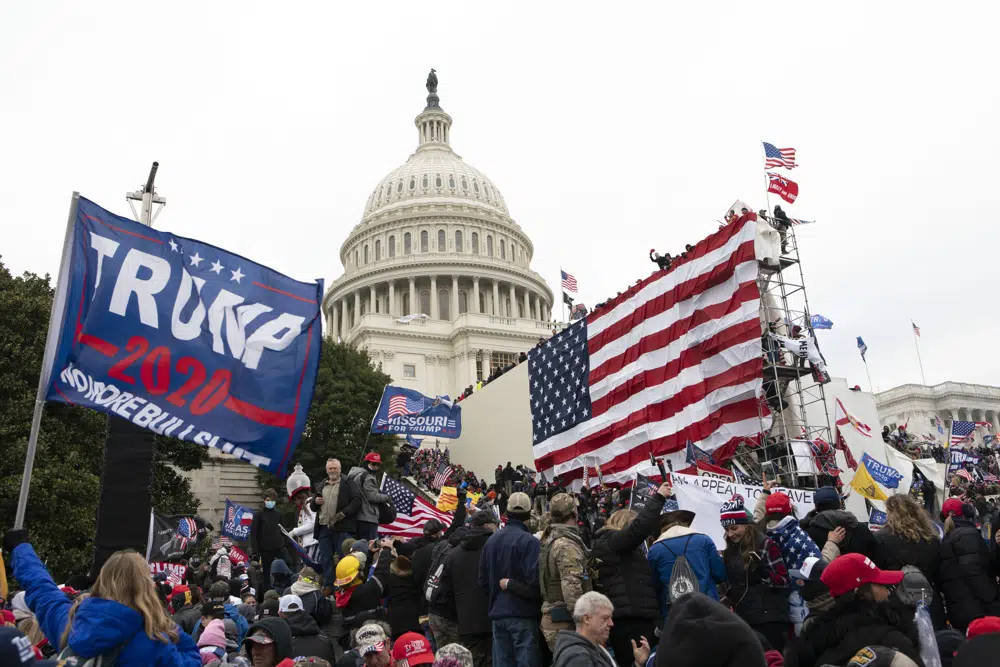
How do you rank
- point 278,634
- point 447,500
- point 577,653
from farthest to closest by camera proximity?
point 447,500 < point 278,634 < point 577,653

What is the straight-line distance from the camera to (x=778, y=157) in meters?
22.3

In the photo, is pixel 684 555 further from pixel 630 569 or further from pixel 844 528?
pixel 844 528

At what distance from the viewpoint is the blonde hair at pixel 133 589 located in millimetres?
3855

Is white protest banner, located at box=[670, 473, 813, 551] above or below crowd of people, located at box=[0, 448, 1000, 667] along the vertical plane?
above

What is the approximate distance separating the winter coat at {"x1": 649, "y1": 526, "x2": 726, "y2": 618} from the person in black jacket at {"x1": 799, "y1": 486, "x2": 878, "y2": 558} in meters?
0.97

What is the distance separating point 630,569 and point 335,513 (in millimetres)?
5107

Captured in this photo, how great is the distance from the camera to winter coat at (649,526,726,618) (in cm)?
620

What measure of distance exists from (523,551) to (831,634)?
2.94m

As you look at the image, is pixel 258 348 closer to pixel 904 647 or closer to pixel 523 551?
pixel 523 551

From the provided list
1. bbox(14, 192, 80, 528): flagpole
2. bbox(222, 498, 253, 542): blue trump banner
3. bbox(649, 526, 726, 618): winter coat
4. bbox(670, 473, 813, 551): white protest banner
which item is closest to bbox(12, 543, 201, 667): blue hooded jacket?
bbox(14, 192, 80, 528): flagpole

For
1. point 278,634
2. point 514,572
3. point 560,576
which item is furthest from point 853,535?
point 278,634

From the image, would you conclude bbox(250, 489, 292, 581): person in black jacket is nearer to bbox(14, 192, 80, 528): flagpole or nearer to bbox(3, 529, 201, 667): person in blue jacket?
bbox(14, 192, 80, 528): flagpole

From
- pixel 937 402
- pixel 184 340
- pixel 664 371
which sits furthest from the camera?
pixel 937 402

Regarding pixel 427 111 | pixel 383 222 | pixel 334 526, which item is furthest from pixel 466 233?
pixel 334 526
